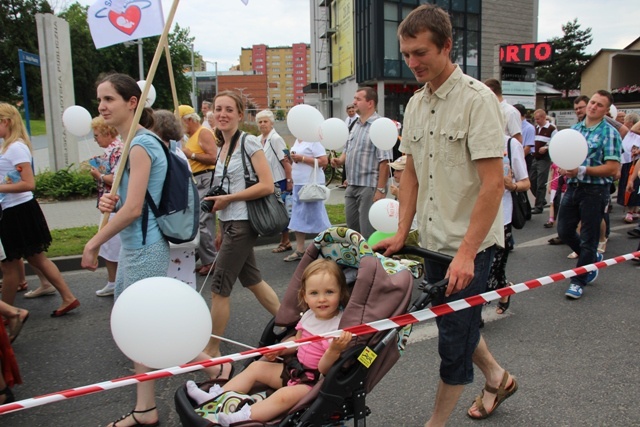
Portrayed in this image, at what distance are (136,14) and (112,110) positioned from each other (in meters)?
2.31

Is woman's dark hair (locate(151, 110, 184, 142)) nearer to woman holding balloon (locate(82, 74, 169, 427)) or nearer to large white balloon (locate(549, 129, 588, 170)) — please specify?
woman holding balloon (locate(82, 74, 169, 427))

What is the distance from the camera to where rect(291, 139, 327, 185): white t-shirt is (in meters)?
6.77

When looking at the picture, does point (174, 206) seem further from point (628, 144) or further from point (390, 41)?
point (390, 41)

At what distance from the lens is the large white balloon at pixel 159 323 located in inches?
79.6

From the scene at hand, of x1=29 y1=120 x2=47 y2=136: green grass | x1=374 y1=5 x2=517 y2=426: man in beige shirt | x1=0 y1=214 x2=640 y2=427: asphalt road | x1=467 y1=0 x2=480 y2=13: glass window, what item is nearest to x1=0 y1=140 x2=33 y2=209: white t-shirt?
x1=0 y1=214 x2=640 y2=427: asphalt road

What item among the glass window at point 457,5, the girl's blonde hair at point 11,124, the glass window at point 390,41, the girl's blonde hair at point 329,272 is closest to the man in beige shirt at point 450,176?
the girl's blonde hair at point 329,272

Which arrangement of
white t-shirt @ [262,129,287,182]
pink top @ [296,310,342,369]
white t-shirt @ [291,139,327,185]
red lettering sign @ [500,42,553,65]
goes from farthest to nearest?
1. red lettering sign @ [500,42,553,65]
2. white t-shirt @ [291,139,327,185]
3. white t-shirt @ [262,129,287,182]
4. pink top @ [296,310,342,369]

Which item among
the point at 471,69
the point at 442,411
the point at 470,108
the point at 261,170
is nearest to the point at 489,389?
the point at 442,411

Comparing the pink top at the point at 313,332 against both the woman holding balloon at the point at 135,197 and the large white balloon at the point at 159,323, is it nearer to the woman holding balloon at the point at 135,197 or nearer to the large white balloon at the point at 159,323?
the large white balloon at the point at 159,323

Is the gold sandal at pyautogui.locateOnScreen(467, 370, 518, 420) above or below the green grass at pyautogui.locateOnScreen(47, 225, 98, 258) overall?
below

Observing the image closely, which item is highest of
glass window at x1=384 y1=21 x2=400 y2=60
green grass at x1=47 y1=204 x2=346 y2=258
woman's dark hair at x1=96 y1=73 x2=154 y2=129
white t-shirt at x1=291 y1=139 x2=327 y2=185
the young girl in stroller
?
glass window at x1=384 y1=21 x2=400 y2=60

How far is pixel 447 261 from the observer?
2318mm

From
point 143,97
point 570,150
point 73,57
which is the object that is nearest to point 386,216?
point 570,150

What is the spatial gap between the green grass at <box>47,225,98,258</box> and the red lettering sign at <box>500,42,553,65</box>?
81.0 feet
